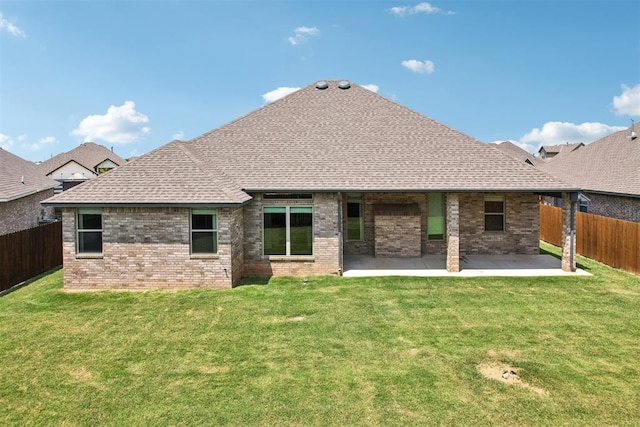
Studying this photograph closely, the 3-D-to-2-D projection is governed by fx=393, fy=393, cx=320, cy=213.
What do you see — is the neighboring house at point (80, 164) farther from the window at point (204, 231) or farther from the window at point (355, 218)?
the window at point (355, 218)

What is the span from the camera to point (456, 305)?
34.0 feet

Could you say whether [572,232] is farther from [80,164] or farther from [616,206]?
[80,164]

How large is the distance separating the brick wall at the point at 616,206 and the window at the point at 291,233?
45.1 ft

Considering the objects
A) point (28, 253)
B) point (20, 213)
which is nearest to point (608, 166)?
point (28, 253)

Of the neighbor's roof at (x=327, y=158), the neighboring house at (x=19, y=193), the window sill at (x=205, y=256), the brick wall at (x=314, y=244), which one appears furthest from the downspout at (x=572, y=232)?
the neighboring house at (x=19, y=193)

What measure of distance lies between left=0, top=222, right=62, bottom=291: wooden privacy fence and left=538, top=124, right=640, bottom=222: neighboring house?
882 inches

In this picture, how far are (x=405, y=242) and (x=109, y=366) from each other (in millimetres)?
11379

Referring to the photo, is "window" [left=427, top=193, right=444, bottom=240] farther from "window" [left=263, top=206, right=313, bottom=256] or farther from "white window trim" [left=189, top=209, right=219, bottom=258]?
"white window trim" [left=189, top=209, right=219, bottom=258]

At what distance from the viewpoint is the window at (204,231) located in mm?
12352

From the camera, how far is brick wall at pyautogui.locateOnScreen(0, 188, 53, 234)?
17.6m

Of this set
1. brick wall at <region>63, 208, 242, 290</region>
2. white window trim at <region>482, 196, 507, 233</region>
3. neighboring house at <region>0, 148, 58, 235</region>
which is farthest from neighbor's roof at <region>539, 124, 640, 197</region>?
neighboring house at <region>0, 148, 58, 235</region>

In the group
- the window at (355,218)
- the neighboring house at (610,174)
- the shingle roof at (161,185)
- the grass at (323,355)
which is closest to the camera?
the grass at (323,355)

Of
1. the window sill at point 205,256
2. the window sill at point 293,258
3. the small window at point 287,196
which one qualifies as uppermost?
the small window at point 287,196

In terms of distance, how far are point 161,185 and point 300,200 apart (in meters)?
4.62
